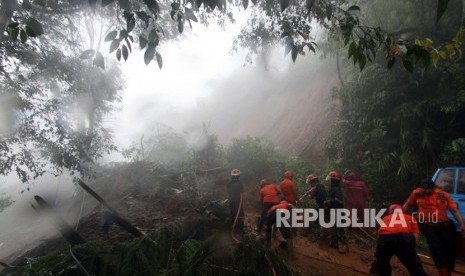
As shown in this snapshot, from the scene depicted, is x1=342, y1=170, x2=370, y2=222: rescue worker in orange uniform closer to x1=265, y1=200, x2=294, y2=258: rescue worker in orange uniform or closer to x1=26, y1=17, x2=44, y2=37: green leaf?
x1=265, y1=200, x2=294, y2=258: rescue worker in orange uniform

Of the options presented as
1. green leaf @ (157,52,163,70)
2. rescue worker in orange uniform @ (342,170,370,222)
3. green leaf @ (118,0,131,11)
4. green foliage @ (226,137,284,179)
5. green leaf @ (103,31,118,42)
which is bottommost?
rescue worker in orange uniform @ (342,170,370,222)

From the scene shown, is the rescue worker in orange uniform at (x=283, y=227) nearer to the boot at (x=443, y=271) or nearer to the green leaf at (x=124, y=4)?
the boot at (x=443, y=271)

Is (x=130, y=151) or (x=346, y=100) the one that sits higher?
(x=346, y=100)

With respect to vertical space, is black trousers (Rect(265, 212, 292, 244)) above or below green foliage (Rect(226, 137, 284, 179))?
below

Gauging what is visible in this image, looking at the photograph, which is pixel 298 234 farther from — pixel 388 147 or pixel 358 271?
pixel 388 147

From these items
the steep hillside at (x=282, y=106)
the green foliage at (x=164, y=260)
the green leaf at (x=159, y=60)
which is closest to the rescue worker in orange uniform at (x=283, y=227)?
the green foliage at (x=164, y=260)

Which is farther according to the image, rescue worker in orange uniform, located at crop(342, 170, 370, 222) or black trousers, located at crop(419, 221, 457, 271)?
rescue worker in orange uniform, located at crop(342, 170, 370, 222)

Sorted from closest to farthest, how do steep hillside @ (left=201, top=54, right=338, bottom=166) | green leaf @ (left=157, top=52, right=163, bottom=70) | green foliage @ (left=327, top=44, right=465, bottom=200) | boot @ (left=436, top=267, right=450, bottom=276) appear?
green leaf @ (left=157, top=52, right=163, bottom=70) → boot @ (left=436, top=267, right=450, bottom=276) → green foliage @ (left=327, top=44, right=465, bottom=200) → steep hillside @ (left=201, top=54, right=338, bottom=166)

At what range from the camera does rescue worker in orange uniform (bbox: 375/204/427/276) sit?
453 centimetres

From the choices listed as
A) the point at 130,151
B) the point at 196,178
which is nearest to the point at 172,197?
the point at 196,178

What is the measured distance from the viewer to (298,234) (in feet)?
28.4

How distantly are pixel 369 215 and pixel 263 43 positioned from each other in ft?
20.4

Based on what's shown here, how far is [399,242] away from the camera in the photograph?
180 inches

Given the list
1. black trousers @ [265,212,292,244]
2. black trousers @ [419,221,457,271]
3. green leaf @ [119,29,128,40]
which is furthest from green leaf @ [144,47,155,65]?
black trousers @ [265,212,292,244]
